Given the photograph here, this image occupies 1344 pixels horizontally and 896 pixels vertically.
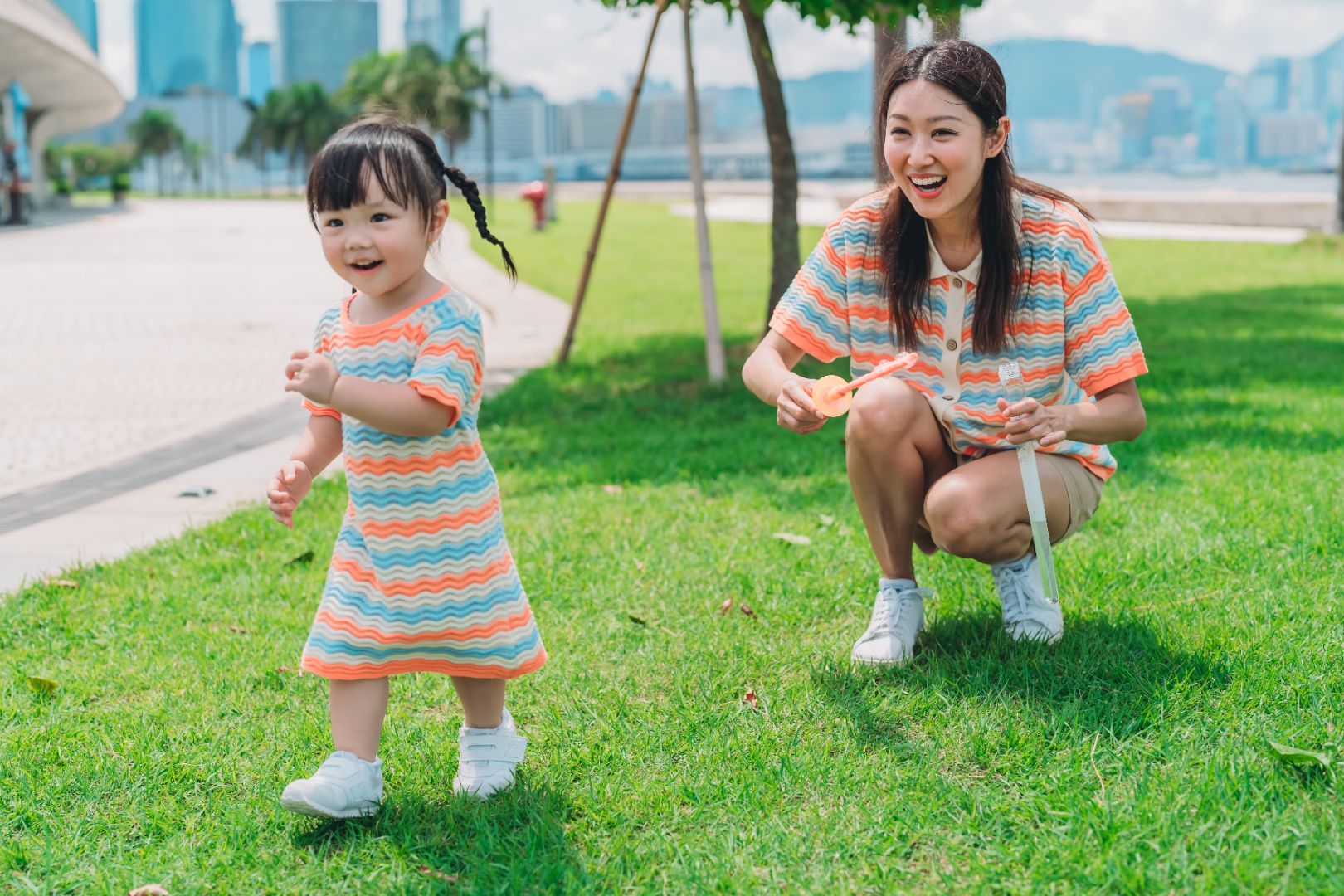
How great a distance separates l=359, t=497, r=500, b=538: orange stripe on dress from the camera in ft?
7.84

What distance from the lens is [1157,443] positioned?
545cm

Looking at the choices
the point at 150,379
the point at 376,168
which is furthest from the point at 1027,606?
the point at 150,379

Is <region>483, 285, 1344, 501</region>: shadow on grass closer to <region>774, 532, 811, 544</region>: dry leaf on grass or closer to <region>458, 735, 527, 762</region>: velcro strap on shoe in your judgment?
<region>774, 532, 811, 544</region>: dry leaf on grass

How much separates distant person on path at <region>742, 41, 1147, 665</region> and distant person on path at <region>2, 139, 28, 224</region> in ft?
94.7

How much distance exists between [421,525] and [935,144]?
1316 millimetres

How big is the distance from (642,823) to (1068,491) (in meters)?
1.32

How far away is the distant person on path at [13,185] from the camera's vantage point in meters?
28.0

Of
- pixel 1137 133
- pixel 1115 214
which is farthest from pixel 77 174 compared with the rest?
pixel 1137 133

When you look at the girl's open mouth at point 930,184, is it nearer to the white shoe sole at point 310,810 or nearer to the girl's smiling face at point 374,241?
the girl's smiling face at point 374,241

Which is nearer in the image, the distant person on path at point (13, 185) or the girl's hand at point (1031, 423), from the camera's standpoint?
the girl's hand at point (1031, 423)

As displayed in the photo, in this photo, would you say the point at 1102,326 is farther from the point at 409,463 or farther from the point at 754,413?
the point at 754,413

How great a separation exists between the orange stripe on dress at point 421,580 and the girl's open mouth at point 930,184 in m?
1.19

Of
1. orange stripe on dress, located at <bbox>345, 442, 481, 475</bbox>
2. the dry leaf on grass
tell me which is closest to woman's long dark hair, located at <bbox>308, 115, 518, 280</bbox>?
orange stripe on dress, located at <bbox>345, 442, 481, 475</bbox>

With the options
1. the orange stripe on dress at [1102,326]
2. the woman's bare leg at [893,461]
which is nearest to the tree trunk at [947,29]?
the orange stripe on dress at [1102,326]
